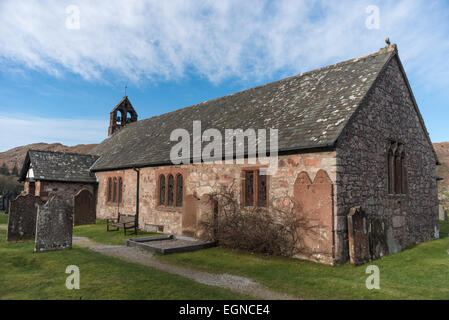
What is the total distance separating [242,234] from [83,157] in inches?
659

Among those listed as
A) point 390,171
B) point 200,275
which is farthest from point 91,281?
point 390,171

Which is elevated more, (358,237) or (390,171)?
(390,171)

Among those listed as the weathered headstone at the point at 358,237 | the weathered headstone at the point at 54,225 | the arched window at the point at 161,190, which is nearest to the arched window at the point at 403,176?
the weathered headstone at the point at 358,237

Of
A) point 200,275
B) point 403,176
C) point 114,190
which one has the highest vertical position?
point 403,176

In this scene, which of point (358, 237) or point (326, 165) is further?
point (326, 165)

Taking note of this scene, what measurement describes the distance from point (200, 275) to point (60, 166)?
16835 millimetres

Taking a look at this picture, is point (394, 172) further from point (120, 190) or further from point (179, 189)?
point (120, 190)

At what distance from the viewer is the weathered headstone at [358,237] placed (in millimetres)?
8633

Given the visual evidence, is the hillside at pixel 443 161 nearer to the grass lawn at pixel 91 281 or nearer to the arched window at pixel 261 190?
the arched window at pixel 261 190

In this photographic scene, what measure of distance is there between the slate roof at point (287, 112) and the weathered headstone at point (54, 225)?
5420mm

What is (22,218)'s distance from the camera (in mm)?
11867

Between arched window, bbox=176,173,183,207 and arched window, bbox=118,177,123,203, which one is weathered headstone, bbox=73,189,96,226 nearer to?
arched window, bbox=118,177,123,203

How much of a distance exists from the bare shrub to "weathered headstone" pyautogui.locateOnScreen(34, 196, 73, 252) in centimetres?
474

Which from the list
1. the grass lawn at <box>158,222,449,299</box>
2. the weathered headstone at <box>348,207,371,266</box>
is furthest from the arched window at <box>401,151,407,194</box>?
the weathered headstone at <box>348,207,371,266</box>
